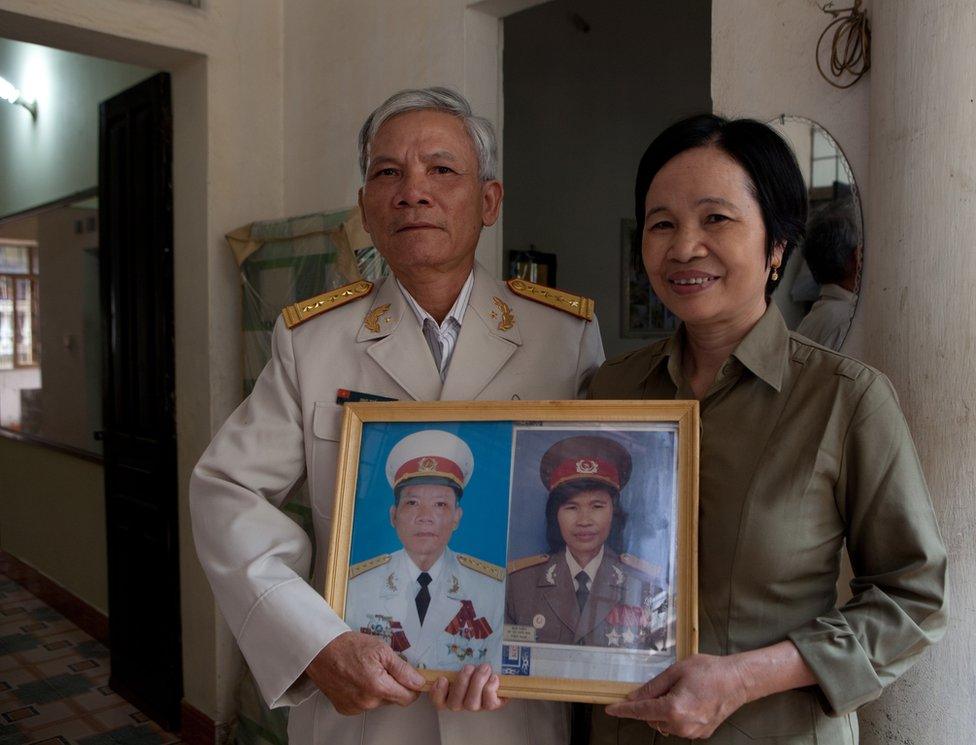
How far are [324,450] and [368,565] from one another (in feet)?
0.99

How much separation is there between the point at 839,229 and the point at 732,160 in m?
0.66

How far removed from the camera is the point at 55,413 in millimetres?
5660

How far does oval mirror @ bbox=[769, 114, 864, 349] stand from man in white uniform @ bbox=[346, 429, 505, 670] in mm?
897

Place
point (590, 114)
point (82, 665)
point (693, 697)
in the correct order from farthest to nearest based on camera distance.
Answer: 1. point (590, 114)
2. point (82, 665)
3. point (693, 697)

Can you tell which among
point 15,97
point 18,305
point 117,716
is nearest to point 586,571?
point 117,716

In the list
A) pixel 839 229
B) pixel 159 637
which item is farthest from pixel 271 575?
pixel 159 637

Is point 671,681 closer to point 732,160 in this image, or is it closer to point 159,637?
point 732,160

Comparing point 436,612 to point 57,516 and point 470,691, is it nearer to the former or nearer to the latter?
point 470,691

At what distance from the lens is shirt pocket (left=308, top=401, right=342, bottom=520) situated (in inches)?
60.9

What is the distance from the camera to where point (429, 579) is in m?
1.29

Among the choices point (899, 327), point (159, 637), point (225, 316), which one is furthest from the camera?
point (159, 637)

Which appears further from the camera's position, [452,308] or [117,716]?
[117,716]

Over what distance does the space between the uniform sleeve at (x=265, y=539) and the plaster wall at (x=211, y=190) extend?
2.02 metres

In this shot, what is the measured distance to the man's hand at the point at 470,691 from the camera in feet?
3.88
